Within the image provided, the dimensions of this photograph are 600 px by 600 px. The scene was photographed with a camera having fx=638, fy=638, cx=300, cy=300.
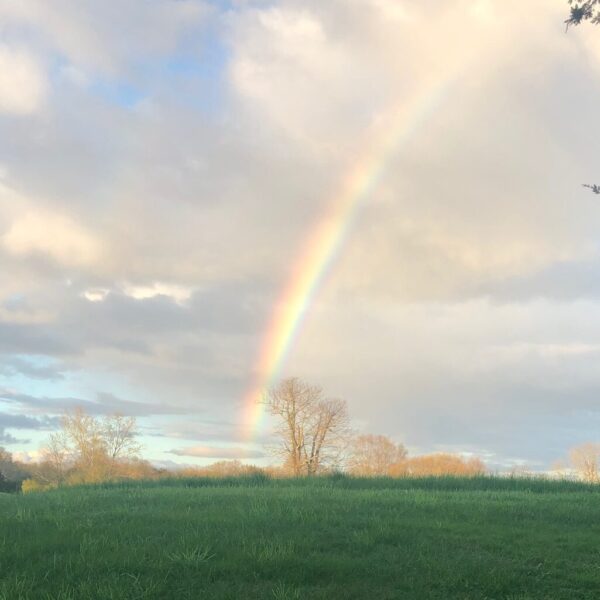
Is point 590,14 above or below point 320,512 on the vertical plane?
above

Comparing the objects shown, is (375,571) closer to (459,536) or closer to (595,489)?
(459,536)

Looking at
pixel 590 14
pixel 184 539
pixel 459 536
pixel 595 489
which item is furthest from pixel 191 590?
pixel 595 489

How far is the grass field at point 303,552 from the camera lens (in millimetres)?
7000

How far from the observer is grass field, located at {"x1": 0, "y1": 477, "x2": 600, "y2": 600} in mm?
7000

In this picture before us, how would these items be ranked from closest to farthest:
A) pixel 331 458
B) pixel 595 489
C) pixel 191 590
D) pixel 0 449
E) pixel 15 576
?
pixel 191 590 → pixel 15 576 → pixel 595 489 → pixel 331 458 → pixel 0 449

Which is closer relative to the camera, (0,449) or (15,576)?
(15,576)

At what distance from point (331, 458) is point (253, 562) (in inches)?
2159

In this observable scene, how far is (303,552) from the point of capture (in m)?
8.39

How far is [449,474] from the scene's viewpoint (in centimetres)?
2392

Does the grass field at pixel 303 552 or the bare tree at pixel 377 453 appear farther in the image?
the bare tree at pixel 377 453

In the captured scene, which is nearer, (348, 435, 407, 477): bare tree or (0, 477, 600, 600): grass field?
(0, 477, 600, 600): grass field

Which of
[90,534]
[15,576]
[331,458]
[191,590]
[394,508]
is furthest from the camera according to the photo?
[331,458]

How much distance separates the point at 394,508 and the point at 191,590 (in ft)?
21.5

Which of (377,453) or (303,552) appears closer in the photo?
(303,552)
